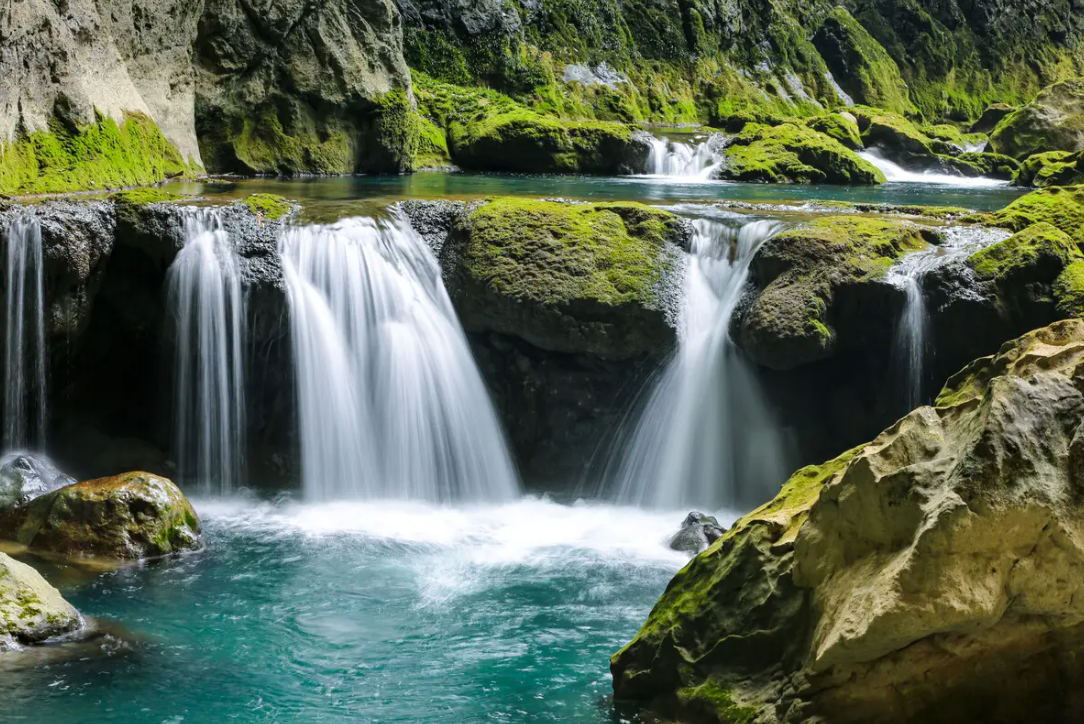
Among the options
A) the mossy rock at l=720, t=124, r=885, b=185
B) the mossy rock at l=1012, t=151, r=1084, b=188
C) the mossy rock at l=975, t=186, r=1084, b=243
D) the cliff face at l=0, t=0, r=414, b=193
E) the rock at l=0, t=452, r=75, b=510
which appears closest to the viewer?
the rock at l=0, t=452, r=75, b=510

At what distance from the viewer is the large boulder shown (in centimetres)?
373

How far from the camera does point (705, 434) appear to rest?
9.63 meters

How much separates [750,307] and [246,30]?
483 inches

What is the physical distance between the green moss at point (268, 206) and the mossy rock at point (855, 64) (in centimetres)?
3916

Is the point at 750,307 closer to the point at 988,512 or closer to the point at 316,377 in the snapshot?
the point at 316,377

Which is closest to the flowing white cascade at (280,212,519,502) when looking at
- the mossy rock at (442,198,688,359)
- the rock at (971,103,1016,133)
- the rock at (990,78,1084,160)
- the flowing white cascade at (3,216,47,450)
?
the mossy rock at (442,198,688,359)

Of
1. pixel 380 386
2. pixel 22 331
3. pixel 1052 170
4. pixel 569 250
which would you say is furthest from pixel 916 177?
pixel 22 331

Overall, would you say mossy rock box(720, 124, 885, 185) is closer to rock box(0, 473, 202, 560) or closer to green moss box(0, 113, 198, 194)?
green moss box(0, 113, 198, 194)

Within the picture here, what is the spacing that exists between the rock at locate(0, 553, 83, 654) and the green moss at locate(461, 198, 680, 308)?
5031mm

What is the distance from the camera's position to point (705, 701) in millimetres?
4664

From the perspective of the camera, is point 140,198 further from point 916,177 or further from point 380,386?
point 916,177

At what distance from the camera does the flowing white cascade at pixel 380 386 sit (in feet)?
32.0

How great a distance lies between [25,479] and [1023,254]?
28.6 ft

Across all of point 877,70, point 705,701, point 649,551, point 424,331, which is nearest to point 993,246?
point 649,551
